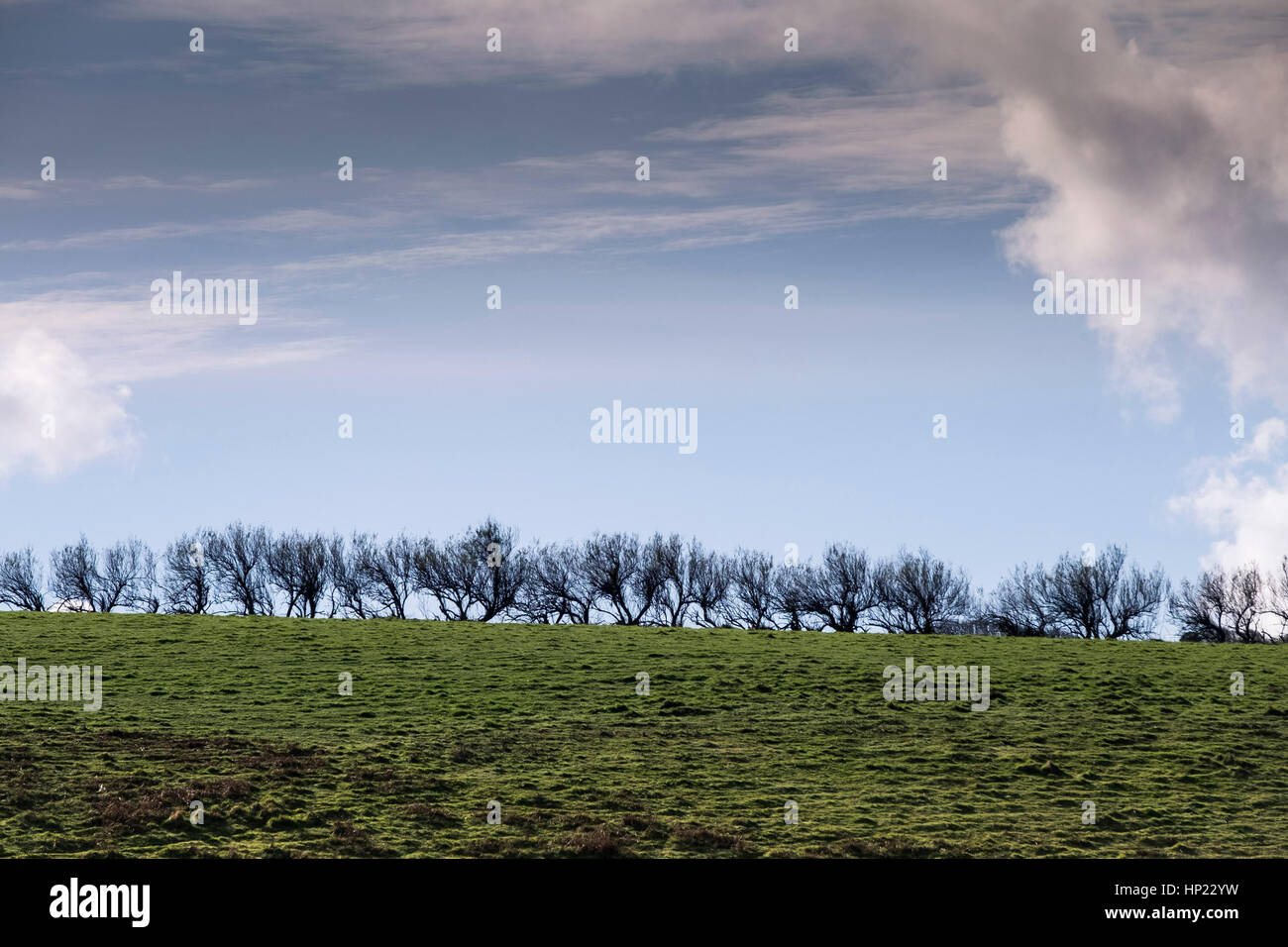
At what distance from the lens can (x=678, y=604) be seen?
349 feet

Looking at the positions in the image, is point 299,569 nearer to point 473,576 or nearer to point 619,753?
point 473,576

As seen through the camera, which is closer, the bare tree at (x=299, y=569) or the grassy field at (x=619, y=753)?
the grassy field at (x=619, y=753)

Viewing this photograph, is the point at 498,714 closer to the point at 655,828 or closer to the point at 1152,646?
the point at 655,828

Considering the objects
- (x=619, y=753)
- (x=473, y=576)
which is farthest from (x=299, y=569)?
(x=619, y=753)

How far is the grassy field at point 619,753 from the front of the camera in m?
22.2

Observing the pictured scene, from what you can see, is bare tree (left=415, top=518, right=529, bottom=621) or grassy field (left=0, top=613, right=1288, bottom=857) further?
bare tree (left=415, top=518, right=529, bottom=621)

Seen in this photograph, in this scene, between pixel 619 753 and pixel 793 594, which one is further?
pixel 793 594

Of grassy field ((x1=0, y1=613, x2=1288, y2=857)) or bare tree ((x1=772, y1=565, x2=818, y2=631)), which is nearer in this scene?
grassy field ((x1=0, y1=613, x2=1288, y2=857))

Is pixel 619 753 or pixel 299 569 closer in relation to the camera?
pixel 619 753

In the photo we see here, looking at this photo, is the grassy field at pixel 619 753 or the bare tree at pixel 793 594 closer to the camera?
the grassy field at pixel 619 753

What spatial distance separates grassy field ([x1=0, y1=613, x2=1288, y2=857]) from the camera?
2220cm

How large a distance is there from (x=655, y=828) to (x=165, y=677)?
2213 centimetres

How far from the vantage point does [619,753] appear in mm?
29141
